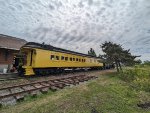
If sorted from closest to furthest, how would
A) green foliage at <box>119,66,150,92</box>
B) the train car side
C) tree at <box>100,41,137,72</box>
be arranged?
green foliage at <box>119,66,150,92</box>
the train car side
tree at <box>100,41,137,72</box>

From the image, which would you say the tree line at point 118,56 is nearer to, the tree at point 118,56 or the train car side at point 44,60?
the tree at point 118,56

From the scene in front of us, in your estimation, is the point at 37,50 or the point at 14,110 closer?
the point at 14,110

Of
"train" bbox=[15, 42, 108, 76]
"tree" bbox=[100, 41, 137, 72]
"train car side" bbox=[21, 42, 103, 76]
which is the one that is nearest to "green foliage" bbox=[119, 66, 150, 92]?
"tree" bbox=[100, 41, 137, 72]

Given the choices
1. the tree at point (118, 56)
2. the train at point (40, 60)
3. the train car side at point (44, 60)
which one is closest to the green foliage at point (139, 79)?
the tree at point (118, 56)

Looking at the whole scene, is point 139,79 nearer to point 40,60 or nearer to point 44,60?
point 44,60

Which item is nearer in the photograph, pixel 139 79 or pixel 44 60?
pixel 139 79

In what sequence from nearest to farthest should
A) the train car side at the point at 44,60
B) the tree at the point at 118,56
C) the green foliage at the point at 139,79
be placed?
the green foliage at the point at 139,79 → the train car side at the point at 44,60 → the tree at the point at 118,56

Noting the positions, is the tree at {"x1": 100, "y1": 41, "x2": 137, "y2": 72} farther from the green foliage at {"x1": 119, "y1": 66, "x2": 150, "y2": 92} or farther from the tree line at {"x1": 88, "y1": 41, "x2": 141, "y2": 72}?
the green foliage at {"x1": 119, "y1": 66, "x2": 150, "y2": 92}

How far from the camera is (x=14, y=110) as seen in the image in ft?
20.0

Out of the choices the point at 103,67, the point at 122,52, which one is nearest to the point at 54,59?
the point at 122,52

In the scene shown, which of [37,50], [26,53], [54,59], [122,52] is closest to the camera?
[37,50]

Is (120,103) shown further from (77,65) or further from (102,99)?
(77,65)

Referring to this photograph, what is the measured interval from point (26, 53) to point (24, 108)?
453 inches

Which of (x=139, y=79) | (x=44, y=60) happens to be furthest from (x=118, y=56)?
(x=44, y=60)
